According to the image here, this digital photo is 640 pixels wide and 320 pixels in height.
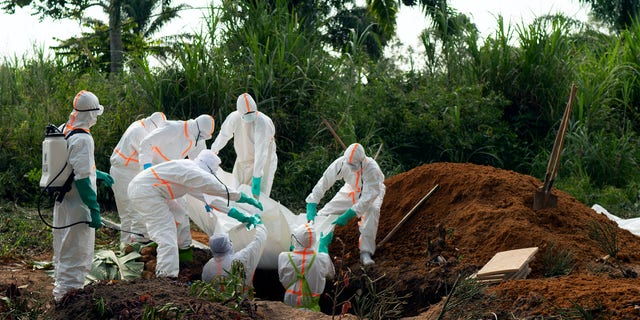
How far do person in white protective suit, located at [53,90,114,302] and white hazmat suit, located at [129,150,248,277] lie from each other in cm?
62

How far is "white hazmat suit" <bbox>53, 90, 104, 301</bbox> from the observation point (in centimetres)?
714

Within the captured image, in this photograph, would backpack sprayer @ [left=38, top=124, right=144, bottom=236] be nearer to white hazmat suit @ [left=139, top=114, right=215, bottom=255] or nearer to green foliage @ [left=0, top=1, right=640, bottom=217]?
white hazmat suit @ [left=139, top=114, right=215, bottom=255]

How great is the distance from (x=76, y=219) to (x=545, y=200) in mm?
4858

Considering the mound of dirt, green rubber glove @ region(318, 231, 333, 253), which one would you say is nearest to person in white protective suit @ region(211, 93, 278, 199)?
the mound of dirt

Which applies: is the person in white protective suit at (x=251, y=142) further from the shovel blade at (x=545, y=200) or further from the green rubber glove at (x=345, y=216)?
the shovel blade at (x=545, y=200)

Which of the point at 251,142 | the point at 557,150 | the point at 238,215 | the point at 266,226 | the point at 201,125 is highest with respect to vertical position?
the point at 201,125

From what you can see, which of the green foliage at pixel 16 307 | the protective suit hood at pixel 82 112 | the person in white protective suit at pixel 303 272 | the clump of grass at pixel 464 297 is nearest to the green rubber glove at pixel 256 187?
the person in white protective suit at pixel 303 272

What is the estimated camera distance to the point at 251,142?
996 centimetres

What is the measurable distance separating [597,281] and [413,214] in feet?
11.1

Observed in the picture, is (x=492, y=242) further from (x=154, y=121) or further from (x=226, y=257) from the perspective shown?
(x=154, y=121)

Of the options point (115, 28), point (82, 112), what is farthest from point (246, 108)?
point (115, 28)

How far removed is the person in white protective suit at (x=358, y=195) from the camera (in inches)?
344

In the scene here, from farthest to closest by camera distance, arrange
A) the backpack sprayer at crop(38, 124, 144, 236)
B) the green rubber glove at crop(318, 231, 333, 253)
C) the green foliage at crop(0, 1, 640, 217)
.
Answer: the green foliage at crop(0, 1, 640, 217), the green rubber glove at crop(318, 231, 333, 253), the backpack sprayer at crop(38, 124, 144, 236)

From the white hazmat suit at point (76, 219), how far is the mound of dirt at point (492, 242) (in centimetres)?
229
